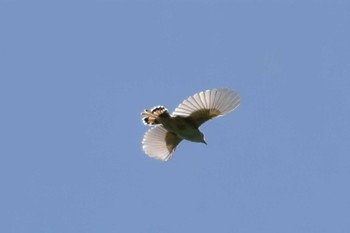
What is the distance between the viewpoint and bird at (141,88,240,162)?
693 inches

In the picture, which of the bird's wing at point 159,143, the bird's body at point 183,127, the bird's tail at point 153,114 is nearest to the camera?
the bird's tail at point 153,114

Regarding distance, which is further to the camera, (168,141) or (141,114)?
(168,141)

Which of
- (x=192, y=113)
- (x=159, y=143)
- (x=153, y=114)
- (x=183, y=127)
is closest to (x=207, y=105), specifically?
(x=192, y=113)

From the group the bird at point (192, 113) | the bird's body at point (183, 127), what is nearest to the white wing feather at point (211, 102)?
the bird at point (192, 113)

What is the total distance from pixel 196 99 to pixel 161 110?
0.65 meters

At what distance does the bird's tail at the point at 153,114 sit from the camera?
1752 cm

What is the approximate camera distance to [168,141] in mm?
19344

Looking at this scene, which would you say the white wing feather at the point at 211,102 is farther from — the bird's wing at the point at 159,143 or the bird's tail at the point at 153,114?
the bird's wing at the point at 159,143

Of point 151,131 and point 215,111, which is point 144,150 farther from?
point 215,111

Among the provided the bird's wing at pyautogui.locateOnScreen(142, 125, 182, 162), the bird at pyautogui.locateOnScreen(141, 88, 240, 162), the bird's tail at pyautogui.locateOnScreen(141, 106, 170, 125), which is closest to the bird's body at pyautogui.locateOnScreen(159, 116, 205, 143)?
the bird at pyautogui.locateOnScreen(141, 88, 240, 162)

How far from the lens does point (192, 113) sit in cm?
1800

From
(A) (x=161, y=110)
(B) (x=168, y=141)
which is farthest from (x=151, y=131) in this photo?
(A) (x=161, y=110)

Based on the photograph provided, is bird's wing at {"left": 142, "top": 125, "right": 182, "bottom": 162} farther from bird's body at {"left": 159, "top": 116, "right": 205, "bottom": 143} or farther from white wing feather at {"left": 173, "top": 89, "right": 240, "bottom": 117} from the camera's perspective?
white wing feather at {"left": 173, "top": 89, "right": 240, "bottom": 117}

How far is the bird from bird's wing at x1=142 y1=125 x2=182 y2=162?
19 millimetres
